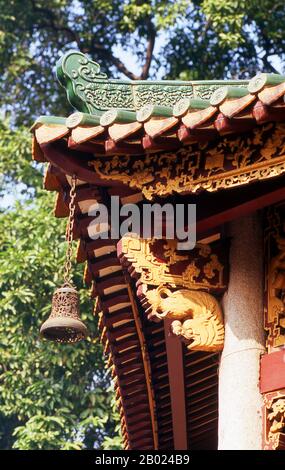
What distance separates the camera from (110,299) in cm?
673

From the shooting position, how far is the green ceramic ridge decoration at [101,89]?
6.09 meters

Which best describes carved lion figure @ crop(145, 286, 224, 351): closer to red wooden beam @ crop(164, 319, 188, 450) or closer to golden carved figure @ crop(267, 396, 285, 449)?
red wooden beam @ crop(164, 319, 188, 450)

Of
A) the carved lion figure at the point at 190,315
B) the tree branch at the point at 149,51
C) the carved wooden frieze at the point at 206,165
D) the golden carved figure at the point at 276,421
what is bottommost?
the golden carved figure at the point at 276,421

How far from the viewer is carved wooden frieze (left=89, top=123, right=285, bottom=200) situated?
5.46 meters

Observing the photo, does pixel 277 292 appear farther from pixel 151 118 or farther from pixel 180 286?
pixel 151 118

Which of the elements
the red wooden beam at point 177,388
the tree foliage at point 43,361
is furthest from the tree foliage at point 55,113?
the red wooden beam at point 177,388

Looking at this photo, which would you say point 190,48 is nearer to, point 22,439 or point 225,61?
point 225,61

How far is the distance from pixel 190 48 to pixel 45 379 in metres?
6.46

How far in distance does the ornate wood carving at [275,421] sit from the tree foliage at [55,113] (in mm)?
9244

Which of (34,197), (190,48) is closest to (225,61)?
(190,48)

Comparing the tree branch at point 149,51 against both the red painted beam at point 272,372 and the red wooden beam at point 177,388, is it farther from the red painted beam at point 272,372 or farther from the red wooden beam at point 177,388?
the red painted beam at point 272,372

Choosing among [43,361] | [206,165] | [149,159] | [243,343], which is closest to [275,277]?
[243,343]

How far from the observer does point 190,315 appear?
5840mm
